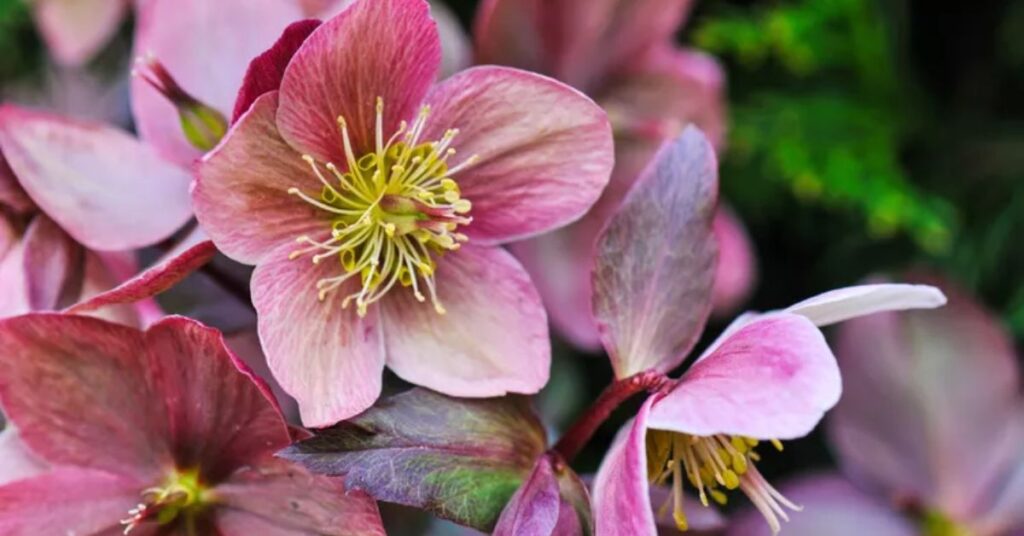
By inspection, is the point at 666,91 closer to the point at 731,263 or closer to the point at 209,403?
the point at 731,263

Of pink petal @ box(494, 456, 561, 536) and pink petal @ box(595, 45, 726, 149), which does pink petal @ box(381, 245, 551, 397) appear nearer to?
pink petal @ box(494, 456, 561, 536)

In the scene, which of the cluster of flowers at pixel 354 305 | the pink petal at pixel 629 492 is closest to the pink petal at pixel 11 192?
the cluster of flowers at pixel 354 305

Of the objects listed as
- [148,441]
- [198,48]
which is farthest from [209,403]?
[198,48]

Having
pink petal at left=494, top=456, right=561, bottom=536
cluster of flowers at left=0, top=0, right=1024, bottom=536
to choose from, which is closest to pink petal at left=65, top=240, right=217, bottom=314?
cluster of flowers at left=0, top=0, right=1024, bottom=536

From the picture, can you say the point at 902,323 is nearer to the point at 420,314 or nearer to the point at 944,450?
the point at 944,450

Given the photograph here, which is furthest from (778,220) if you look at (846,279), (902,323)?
(902,323)
